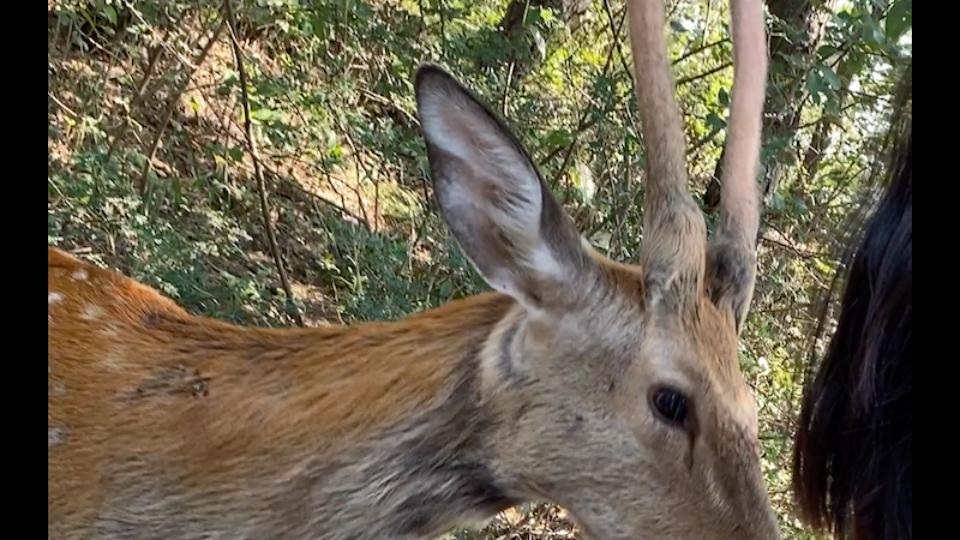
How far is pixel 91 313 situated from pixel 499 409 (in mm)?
1143

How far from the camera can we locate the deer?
2262 mm

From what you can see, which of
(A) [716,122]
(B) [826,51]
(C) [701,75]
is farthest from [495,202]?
(C) [701,75]

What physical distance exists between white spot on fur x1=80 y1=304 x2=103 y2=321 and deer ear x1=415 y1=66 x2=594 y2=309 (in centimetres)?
100

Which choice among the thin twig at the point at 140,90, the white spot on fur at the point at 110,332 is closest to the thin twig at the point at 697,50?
the thin twig at the point at 140,90

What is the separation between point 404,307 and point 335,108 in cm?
114

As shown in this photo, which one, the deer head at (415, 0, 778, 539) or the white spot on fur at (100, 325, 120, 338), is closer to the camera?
the deer head at (415, 0, 778, 539)

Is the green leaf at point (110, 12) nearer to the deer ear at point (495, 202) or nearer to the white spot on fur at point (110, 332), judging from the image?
the white spot on fur at point (110, 332)

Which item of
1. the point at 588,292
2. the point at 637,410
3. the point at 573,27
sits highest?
the point at 573,27

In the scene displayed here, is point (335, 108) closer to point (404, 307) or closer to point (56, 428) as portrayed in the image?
point (404, 307)

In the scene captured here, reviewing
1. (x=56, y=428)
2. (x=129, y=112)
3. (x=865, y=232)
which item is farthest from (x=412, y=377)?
(x=129, y=112)

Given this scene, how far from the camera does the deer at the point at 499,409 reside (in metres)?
2.26

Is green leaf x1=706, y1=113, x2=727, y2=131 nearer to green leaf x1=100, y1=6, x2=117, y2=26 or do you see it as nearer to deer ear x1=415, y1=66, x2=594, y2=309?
deer ear x1=415, y1=66, x2=594, y2=309

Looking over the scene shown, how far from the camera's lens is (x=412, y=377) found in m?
2.39

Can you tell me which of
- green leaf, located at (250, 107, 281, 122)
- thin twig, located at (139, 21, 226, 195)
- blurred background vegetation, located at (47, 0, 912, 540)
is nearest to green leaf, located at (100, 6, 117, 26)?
blurred background vegetation, located at (47, 0, 912, 540)
